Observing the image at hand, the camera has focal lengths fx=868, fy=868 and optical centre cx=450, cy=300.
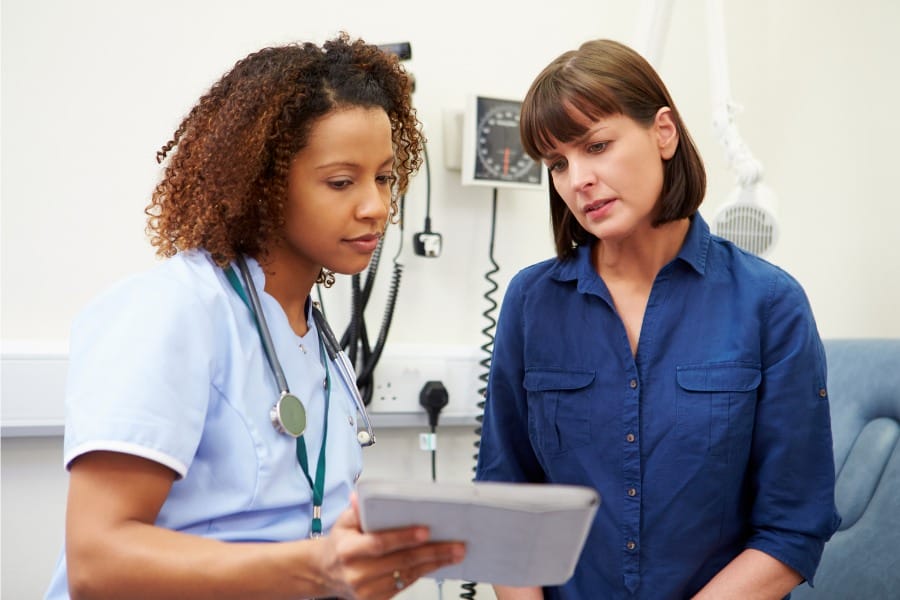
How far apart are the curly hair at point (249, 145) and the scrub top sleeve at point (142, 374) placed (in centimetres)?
12

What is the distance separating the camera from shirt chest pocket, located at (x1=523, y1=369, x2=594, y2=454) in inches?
49.3

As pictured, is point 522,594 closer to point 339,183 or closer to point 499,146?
point 339,183

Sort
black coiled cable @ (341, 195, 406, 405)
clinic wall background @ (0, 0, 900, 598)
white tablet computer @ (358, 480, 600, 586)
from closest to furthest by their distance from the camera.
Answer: white tablet computer @ (358, 480, 600, 586)
clinic wall background @ (0, 0, 900, 598)
black coiled cable @ (341, 195, 406, 405)

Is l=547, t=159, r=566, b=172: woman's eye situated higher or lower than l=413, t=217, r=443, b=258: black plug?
higher

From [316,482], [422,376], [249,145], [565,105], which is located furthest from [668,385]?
[422,376]

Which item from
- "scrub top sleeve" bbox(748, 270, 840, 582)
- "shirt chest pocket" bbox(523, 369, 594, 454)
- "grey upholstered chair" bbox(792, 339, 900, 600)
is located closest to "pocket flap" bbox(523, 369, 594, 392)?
"shirt chest pocket" bbox(523, 369, 594, 454)

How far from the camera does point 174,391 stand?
81 centimetres

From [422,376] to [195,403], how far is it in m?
1.06

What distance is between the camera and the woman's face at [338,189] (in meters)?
0.97

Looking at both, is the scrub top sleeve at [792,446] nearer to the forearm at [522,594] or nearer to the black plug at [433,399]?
A: the forearm at [522,594]

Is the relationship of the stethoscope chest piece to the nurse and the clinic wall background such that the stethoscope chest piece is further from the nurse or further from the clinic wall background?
the clinic wall background

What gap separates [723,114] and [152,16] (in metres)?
1.15

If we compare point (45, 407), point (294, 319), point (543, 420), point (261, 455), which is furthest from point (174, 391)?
point (45, 407)

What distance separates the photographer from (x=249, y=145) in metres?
0.94
